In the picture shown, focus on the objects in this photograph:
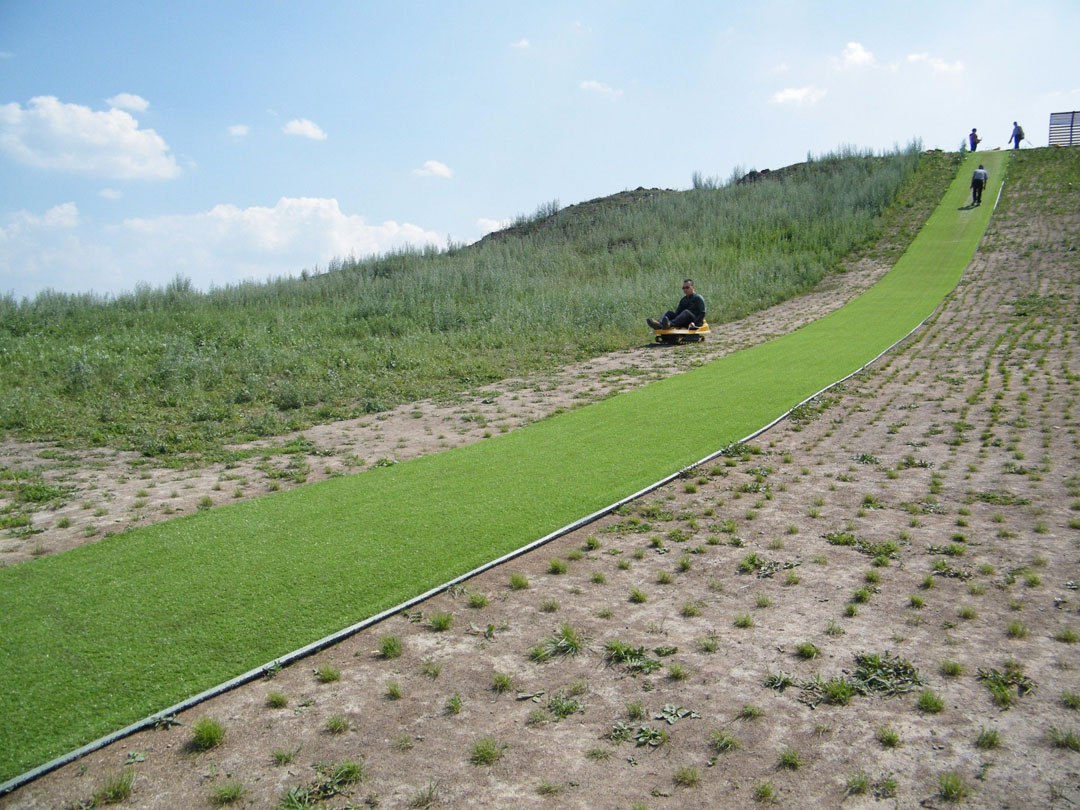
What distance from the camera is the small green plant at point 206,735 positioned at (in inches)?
130

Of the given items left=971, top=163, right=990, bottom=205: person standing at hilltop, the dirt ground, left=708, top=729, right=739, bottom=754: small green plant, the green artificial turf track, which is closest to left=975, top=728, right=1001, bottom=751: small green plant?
the dirt ground

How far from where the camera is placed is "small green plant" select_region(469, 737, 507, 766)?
3158mm

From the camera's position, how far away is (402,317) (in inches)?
701

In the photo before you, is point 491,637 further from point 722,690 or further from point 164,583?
point 164,583

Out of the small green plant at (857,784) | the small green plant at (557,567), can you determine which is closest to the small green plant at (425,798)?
the small green plant at (857,784)

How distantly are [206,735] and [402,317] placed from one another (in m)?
15.1

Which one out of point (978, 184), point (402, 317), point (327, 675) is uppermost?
point (978, 184)

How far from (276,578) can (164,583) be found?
0.71m

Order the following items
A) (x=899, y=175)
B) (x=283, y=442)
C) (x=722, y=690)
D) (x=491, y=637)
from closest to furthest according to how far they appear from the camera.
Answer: (x=722, y=690) → (x=491, y=637) → (x=283, y=442) → (x=899, y=175)

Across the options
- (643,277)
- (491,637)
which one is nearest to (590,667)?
(491,637)

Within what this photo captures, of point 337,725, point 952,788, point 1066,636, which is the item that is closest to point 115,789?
point 337,725

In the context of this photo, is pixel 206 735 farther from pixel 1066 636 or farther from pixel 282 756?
pixel 1066 636

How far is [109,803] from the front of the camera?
296cm

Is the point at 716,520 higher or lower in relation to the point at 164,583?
lower
